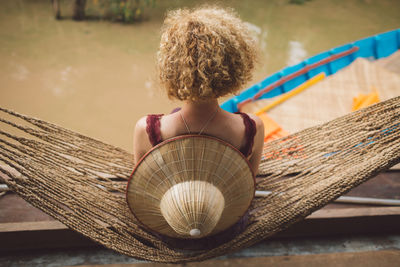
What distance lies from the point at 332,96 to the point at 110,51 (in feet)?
7.29

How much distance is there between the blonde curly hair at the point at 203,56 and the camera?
0.63 meters

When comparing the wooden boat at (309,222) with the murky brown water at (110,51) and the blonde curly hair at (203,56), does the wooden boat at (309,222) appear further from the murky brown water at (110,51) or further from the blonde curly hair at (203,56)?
the murky brown water at (110,51)

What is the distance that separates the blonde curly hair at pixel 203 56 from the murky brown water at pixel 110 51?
51.7 inches

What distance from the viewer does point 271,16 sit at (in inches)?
167

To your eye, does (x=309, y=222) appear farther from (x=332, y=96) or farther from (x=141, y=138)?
(x=332, y=96)

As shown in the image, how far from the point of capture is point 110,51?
10.8 feet

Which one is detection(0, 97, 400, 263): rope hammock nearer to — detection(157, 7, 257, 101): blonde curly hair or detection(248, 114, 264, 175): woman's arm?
detection(248, 114, 264, 175): woman's arm

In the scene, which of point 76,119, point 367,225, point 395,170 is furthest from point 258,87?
point 76,119

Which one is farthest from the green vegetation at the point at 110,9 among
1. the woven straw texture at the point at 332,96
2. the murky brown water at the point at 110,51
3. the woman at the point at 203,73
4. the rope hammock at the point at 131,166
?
the woman at the point at 203,73

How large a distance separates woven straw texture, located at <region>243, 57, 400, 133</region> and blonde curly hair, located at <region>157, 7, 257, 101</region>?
4.47 ft

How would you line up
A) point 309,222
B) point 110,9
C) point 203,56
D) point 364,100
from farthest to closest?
point 110,9 → point 364,100 → point 309,222 → point 203,56

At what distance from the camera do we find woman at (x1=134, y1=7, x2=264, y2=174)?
0.63m

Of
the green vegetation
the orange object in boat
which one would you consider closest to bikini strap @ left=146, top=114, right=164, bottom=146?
the orange object in boat

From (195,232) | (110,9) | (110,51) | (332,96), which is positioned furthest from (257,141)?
(110,9)
